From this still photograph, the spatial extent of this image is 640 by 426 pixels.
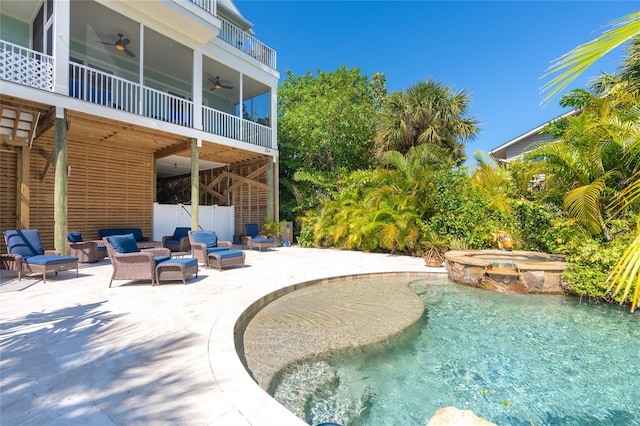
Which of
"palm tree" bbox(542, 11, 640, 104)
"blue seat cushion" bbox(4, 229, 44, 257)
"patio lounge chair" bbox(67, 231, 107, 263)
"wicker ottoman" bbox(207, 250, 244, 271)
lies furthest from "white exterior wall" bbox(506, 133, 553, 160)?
"blue seat cushion" bbox(4, 229, 44, 257)

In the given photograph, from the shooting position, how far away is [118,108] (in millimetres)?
8672

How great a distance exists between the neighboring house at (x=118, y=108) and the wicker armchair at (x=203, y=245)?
2.47m

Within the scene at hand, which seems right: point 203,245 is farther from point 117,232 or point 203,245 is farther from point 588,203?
point 588,203

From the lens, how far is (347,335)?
13.2ft

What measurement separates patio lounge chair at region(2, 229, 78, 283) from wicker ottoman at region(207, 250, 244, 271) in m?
2.66

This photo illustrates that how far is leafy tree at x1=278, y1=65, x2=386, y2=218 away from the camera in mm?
14219

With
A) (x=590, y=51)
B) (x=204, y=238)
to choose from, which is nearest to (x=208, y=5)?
(x=204, y=238)

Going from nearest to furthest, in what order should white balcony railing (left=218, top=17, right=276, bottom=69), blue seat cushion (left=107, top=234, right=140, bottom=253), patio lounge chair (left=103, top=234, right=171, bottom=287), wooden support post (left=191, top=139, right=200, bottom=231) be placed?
patio lounge chair (left=103, top=234, right=171, bottom=287) → blue seat cushion (left=107, top=234, right=140, bottom=253) → wooden support post (left=191, top=139, right=200, bottom=231) → white balcony railing (left=218, top=17, right=276, bottom=69)

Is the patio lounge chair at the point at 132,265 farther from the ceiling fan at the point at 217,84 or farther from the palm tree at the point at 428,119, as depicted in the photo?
the palm tree at the point at 428,119

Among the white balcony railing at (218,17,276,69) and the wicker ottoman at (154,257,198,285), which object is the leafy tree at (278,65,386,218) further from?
the wicker ottoman at (154,257,198,285)

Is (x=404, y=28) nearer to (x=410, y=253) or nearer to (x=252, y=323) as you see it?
(x=410, y=253)

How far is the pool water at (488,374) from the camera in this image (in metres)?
2.67

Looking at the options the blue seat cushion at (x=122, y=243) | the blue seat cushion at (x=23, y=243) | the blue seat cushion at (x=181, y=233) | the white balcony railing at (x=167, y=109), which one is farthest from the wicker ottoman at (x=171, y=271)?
the white balcony railing at (x=167, y=109)

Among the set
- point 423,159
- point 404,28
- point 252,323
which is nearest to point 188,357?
point 252,323
